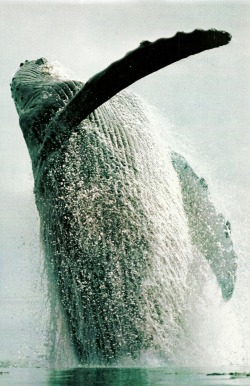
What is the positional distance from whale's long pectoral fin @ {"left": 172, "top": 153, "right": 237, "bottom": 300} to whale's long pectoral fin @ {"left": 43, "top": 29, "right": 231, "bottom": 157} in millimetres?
2767

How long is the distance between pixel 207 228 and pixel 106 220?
281 cm

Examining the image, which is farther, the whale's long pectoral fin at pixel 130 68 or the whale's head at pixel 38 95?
the whale's head at pixel 38 95

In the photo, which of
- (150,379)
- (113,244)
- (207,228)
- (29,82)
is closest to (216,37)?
(113,244)

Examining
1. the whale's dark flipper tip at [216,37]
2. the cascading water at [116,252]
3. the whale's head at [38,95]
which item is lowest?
the cascading water at [116,252]

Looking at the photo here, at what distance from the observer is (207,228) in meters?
13.3

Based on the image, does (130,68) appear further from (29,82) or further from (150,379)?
(150,379)

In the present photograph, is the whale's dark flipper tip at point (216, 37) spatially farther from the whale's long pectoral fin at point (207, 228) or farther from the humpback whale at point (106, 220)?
the whale's long pectoral fin at point (207, 228)

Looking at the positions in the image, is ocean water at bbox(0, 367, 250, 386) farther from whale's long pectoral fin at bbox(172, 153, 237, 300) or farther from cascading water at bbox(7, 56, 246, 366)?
whale's long pectoral fin at bbox(172, 153, 237, 300)

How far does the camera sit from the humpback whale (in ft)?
35.7

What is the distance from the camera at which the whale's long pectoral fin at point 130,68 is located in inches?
357

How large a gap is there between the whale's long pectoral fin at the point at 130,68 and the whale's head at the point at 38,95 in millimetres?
536

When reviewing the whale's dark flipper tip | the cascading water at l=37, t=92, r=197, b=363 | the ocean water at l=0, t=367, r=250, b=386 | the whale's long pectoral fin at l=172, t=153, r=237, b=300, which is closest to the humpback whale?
the cascading water at l=37, t=92, r=197, b=363

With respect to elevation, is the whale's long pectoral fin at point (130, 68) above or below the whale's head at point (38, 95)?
below

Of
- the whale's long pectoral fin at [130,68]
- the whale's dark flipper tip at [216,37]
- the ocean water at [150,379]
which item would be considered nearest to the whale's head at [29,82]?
the whale's long pectoral fin at [130,68]
